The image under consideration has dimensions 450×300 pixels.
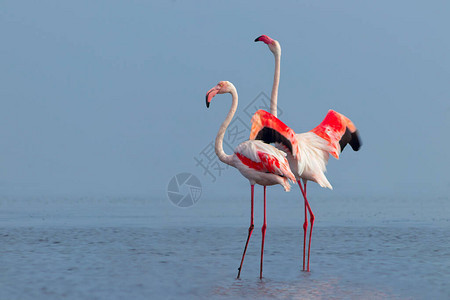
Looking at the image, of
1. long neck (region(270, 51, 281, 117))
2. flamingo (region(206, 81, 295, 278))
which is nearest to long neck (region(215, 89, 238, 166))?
flamingo (region(206, 81, 295, 278))

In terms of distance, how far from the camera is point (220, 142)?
979 cm

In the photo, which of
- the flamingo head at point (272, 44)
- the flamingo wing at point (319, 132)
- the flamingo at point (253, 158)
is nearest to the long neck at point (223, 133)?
the flamingo at point (253, 158)

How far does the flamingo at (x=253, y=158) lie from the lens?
9148 mm

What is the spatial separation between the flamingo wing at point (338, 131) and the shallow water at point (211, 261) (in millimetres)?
2143

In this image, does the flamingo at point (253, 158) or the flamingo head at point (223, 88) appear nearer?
the flamingo at point (253, 158)

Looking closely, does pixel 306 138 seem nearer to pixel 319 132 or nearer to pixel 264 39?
pixel 319 132

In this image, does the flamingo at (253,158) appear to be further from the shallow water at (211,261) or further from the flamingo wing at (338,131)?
the flamingo wing at (338,131)

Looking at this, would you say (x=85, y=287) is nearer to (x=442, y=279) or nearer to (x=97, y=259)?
(x=97, y=259)

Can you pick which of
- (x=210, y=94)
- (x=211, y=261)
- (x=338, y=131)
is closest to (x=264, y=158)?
(x=210, y=94)

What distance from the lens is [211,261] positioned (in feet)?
36.2

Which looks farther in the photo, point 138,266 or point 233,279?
point 138,266

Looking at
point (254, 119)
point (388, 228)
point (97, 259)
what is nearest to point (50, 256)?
point (97, 259)

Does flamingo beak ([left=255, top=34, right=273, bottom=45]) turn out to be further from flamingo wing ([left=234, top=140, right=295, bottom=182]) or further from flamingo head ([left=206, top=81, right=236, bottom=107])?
flamingo wing ([left=234, top=140, right=295, bottom=182])

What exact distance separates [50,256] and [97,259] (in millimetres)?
1014
